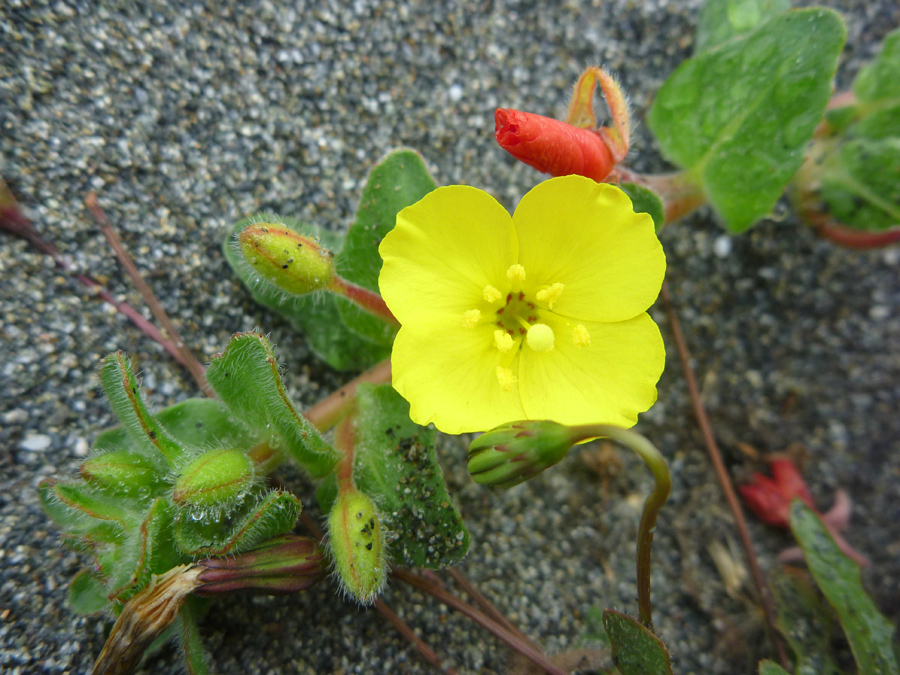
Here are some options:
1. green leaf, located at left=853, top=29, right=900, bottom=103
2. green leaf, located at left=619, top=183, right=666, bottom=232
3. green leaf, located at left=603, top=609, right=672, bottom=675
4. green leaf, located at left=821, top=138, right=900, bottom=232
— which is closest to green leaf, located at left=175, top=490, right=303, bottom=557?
green leaf, located at left=603, top=609, right=672, bottom=675

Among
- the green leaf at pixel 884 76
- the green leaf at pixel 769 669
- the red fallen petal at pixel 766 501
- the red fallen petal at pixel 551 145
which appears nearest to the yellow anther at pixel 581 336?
the red fallen petal at pixel 551 145

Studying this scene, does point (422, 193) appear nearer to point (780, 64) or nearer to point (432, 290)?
point (432, 290)

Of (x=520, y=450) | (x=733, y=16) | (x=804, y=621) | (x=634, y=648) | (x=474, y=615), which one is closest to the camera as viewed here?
(x=520, y=450)

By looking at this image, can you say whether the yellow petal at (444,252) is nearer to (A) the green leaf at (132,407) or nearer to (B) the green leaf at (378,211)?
(B) the green leaf at (378,211)

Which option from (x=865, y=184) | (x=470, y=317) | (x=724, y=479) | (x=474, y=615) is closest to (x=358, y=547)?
(x=474, y=615)

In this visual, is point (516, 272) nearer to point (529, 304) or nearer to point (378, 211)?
point (529, 304)
